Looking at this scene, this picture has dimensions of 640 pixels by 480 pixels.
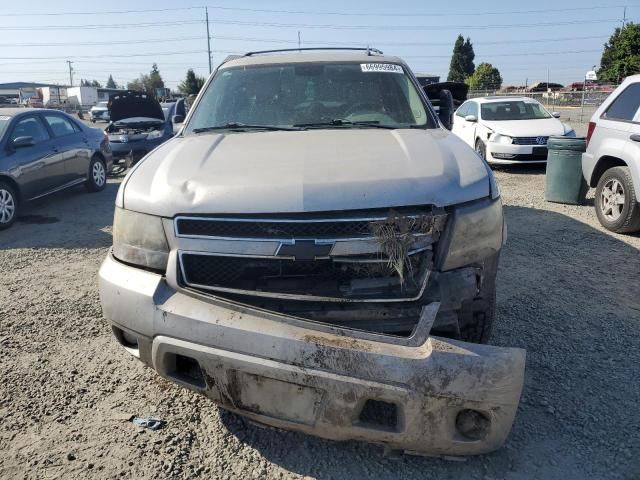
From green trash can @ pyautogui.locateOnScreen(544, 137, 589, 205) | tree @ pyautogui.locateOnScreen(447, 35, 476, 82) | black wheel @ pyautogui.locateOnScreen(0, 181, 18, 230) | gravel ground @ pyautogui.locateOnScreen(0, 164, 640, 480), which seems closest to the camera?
gravel ground @ pyautogui.locateOnScreen(0, 164, 640, 480)

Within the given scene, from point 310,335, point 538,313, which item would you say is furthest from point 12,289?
point 538,313

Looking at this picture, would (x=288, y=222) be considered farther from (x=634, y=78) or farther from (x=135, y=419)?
(x=634, y=78)

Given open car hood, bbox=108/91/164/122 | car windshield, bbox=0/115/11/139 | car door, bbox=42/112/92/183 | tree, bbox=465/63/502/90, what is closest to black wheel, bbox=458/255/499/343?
car windshield, bbox=0/115/11/139

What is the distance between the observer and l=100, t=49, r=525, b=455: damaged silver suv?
217 cm

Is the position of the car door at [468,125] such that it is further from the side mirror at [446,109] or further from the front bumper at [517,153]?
the side mirror at [446,109]

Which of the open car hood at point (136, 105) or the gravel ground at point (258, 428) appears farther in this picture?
the open car hood at point (136, 105)

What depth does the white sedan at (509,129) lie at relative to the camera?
10.7m

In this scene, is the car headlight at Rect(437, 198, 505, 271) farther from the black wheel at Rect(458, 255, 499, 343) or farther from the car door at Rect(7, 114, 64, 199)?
the car door at Rect(7, 114, 64, 199)

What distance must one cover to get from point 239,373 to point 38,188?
7090mm

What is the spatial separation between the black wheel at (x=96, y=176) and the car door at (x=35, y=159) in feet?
3.49

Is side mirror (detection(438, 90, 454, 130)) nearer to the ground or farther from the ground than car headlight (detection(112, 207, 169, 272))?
farther from the ground

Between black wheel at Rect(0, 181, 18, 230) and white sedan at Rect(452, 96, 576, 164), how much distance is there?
28.7 ft

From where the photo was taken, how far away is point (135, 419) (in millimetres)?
2949

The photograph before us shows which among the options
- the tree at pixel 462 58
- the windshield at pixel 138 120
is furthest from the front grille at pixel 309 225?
the tree at pixel 462 58
